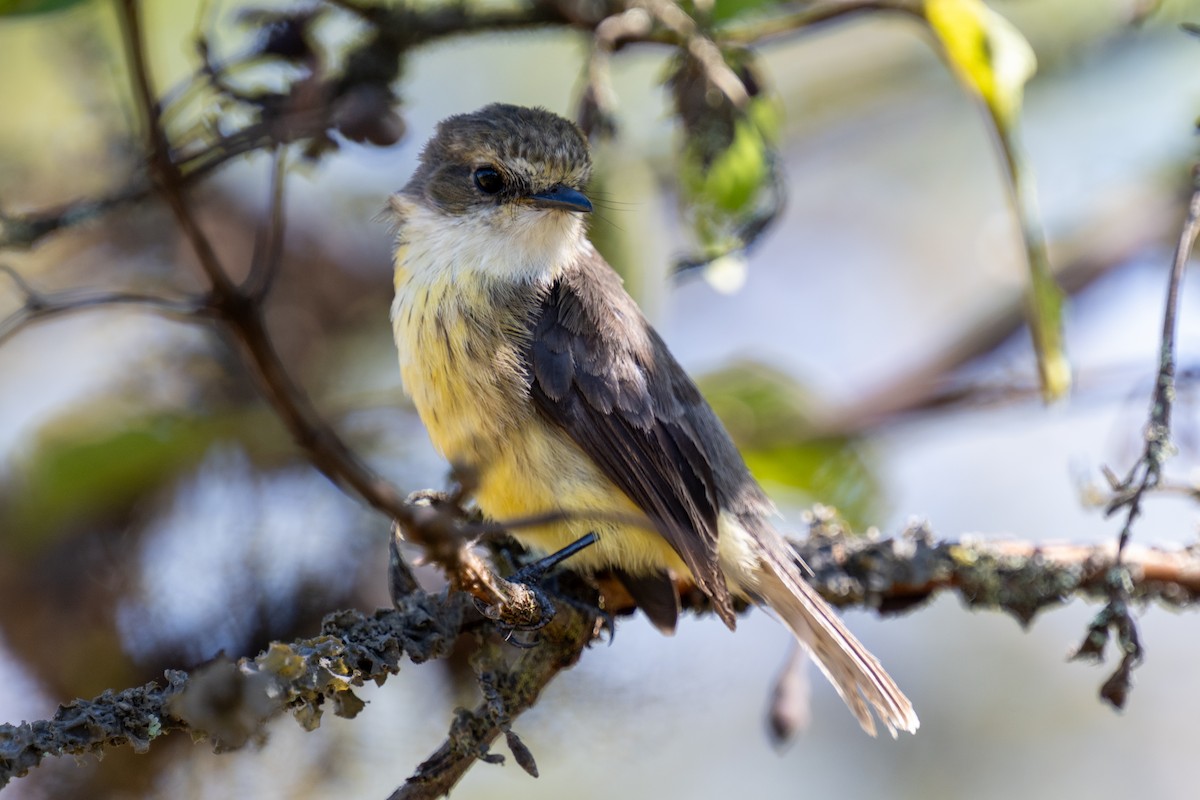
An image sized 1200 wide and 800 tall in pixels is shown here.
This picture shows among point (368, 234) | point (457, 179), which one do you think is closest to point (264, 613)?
point (457, 179)

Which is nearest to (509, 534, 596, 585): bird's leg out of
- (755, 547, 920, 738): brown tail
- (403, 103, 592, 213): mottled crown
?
(755, 547, 920, 738): brown tail

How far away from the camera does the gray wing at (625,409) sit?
10.3 feet

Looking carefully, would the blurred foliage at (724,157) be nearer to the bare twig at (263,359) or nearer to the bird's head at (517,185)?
the bird's head at (517,185)

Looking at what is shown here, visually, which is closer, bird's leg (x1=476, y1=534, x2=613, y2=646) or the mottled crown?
bird's leg (x1=476, y1=534, x2=613, y2=646)

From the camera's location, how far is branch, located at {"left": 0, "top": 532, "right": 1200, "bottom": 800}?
186 centimetres

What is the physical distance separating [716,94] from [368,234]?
82.5 inches

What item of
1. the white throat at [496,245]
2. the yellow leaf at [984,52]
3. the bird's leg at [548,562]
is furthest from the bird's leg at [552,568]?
the yellow leaf at [984,52]

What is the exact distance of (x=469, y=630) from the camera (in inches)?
107

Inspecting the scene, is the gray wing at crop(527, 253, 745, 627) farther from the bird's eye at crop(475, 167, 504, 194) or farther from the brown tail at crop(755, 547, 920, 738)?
the bird's eye at crop(475, 167, 504, 194)

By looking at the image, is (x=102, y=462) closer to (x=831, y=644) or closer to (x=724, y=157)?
(x=724, y=157)

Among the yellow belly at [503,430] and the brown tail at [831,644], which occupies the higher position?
the yellow belly at [503,430]

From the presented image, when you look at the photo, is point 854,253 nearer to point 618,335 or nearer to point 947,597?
point 947,597

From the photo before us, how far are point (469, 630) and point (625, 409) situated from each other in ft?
2.70

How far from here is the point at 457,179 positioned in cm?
361
